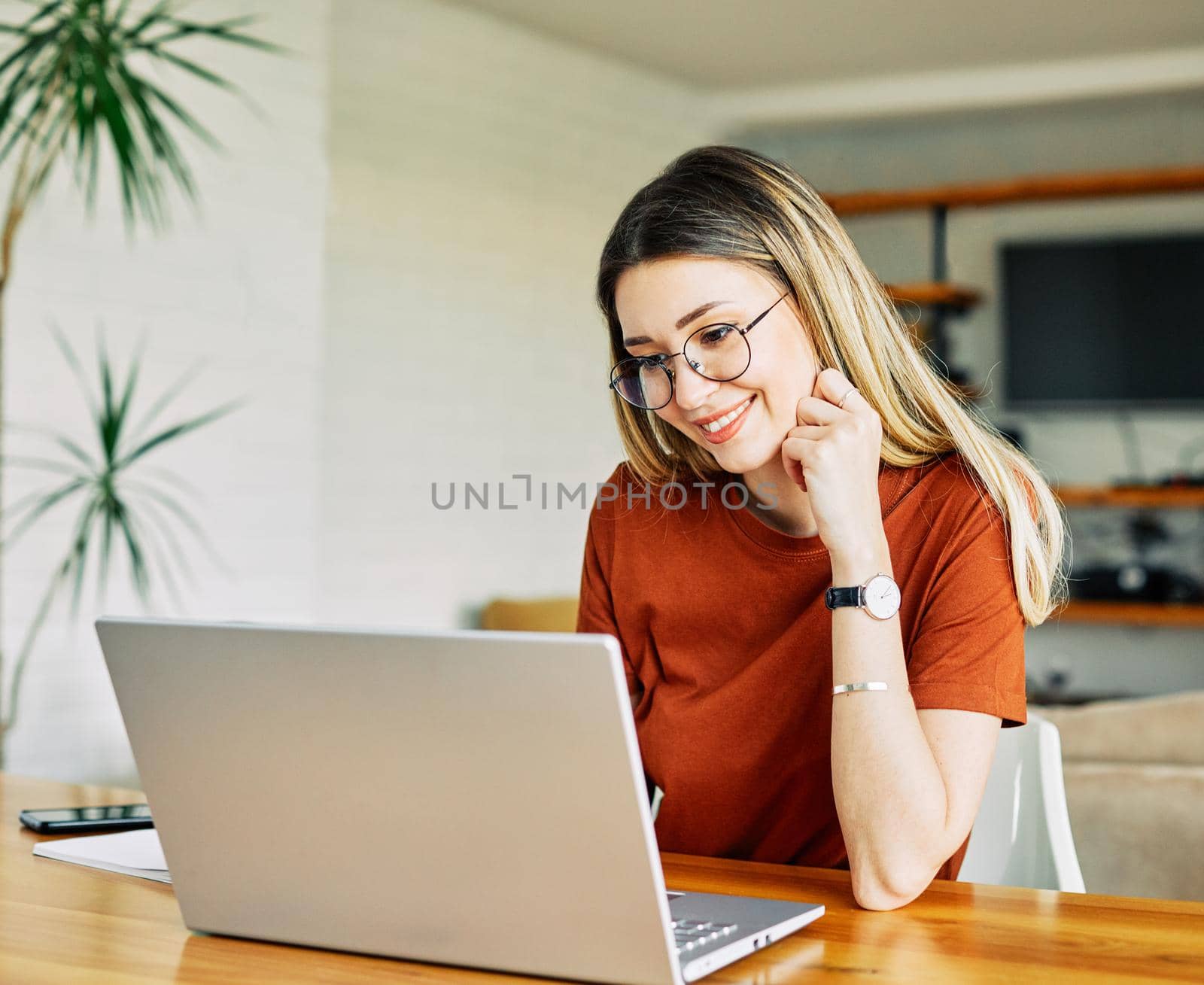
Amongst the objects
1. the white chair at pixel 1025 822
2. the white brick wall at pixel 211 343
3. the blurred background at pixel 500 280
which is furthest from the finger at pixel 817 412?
the white brick wall at pixel 211 343

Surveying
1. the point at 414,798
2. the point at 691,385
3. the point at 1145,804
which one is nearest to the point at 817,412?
the point at 691,385

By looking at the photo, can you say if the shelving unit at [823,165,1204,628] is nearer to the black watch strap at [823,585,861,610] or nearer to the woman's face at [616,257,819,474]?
the woman's face at [616,257,819,474]

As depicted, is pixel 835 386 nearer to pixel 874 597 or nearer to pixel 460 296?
pixel 874 597

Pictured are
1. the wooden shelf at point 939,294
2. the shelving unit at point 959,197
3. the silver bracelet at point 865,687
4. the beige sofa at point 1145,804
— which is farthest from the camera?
the wooden shelf at point 939,294

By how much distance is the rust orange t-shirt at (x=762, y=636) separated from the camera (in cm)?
130

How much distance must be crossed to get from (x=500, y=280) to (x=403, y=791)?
4.46m

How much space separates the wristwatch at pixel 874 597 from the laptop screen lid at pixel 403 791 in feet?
1.48

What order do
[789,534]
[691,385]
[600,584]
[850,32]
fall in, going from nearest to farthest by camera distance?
[691,385] < [789,534] < [600,584] < [850,32]

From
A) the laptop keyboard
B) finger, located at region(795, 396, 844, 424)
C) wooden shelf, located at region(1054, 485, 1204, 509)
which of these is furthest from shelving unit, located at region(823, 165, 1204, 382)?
the laptop keyboard

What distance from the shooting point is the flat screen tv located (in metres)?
5.58

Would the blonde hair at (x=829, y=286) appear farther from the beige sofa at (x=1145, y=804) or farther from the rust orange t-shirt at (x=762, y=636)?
the beige sofa at (x=1145, y=804)

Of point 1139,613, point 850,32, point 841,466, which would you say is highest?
point 850,32

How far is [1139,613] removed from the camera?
5.36 m

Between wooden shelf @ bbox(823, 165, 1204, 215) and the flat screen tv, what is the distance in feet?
0.91
